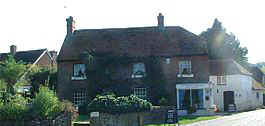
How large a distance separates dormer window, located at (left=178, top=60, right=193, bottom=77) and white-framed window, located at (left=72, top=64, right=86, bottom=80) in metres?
9.85

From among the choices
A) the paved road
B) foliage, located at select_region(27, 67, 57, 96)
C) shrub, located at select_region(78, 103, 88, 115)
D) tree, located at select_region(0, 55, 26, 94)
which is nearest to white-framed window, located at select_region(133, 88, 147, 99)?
shrub, located at select_region(78, 103, 88, 115)

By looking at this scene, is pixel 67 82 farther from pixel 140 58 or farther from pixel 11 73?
pixel 140 58

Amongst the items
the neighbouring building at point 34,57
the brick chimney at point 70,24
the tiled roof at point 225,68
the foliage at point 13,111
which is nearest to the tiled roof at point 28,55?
the neighbouring building at point 34,57

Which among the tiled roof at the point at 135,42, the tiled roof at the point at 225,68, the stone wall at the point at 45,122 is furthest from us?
the tiled roof at the point at 225,68

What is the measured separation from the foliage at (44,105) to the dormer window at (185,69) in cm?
1896

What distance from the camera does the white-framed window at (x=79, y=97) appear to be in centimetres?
4131

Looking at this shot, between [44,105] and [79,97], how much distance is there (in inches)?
716

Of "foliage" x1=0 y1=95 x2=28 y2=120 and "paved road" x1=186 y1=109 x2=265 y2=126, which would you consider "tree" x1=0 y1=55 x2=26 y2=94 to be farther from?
"paved road" x1=186 y1=109 x2=265 y2=126

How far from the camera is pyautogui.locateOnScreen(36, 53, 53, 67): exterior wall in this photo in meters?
63.1

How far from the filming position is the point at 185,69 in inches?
1596

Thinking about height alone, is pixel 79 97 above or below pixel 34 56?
below

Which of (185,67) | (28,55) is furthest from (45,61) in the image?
(185,67)

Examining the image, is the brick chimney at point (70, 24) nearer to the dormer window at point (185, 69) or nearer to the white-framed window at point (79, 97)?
the white-framed window at point (79, 97)

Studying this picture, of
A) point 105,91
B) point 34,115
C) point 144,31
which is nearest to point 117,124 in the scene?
point 34,115
